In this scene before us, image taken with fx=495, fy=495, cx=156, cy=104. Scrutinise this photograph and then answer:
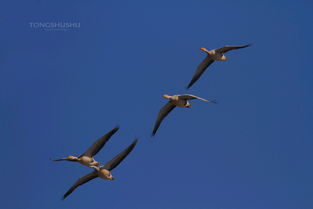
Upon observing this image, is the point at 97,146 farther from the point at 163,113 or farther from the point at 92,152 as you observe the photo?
the point at 163,113

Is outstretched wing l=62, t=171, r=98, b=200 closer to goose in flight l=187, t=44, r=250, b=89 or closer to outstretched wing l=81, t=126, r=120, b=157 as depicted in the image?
outstretched wing l=81, t=126, r=120, b=157

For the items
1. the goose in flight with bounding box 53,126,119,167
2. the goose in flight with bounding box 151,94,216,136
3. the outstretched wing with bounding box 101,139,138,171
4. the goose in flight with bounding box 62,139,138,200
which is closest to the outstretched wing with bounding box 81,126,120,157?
the goose in flight with bounding box 53,126,119,167

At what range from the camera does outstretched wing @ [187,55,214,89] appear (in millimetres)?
22250

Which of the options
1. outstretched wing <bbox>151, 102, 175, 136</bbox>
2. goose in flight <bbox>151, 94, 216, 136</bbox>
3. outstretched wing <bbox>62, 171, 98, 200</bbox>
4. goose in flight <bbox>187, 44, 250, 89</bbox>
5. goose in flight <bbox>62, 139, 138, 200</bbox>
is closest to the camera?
goose in flight <bbox>62, 139, 138, 200</bbox>

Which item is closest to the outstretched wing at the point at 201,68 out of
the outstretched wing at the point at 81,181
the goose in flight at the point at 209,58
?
the goose in flight at the point at 209,58

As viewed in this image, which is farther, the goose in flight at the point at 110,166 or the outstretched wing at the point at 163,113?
the outstretched wing at the point at 163,113

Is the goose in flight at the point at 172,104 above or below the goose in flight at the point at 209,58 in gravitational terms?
below

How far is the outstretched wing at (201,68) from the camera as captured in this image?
73.0 feet

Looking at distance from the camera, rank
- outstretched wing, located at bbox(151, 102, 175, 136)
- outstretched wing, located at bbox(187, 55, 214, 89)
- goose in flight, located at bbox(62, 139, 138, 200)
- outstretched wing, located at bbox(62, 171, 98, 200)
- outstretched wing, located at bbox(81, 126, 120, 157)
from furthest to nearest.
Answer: outstretched wing, located at bbox(187, 55, 214, 89) → outstretched wing, located at bbox(151, 102, 175, 136) → outstretched wing, located at bbox(62, 171, 98, 200) → outstretched wing, located at bbox(81, 126, 120, 157) → goose in flight, located at bbox(62, 139, 138, 200)

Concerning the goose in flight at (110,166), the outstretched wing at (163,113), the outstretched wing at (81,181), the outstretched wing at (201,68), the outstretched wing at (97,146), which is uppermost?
the outstretched wing at (201,68)

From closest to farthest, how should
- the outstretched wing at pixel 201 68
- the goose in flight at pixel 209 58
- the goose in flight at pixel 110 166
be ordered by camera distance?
the goose in flight at pixel 110 166
the goose in flight at pixel 209 58
the outstretched wing at pixel 201 68

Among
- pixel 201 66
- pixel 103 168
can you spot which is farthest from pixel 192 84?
pixel 103 168

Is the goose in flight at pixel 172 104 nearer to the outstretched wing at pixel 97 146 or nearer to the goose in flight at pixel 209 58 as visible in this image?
the goose in flight at pixel 209 58

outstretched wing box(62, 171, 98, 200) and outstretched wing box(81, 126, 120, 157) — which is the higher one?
outstretched wing box(81, 126, 120, 157)
